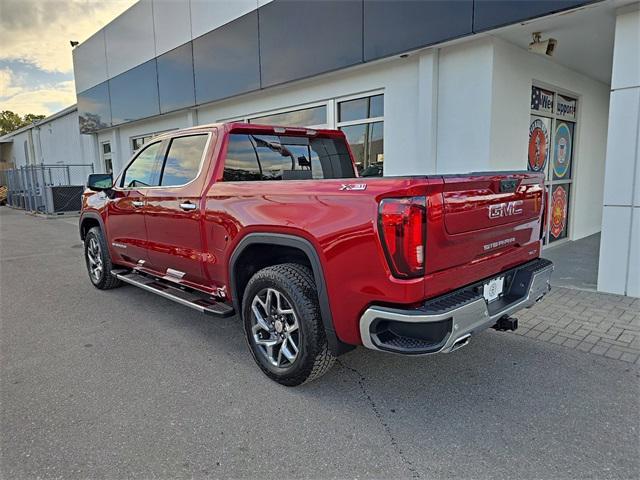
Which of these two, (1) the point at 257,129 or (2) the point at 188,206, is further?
(1) the point at 257,129

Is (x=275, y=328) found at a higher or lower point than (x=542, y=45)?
lower

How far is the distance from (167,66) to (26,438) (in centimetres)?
1205

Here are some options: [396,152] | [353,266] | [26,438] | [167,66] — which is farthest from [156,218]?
[167,66]

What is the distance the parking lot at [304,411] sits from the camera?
2.48m

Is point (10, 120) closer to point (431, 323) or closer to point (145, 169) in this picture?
point (145, 169)

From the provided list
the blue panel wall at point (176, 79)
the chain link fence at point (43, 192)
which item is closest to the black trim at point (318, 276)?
the blue panel wall at point (176, 79)

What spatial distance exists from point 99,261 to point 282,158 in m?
3.38

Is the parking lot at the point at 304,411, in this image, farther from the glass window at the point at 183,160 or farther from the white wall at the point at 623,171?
the white wall at the point at 623,171

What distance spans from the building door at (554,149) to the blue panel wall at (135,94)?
10.5 meters

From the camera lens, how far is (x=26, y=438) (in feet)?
9.05

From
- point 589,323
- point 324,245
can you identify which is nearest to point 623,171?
point 589,323

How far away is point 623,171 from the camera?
5230mm

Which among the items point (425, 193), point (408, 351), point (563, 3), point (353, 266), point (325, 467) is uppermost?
point (563, 3)

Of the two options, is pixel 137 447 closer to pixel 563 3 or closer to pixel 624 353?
pixel 624 353
